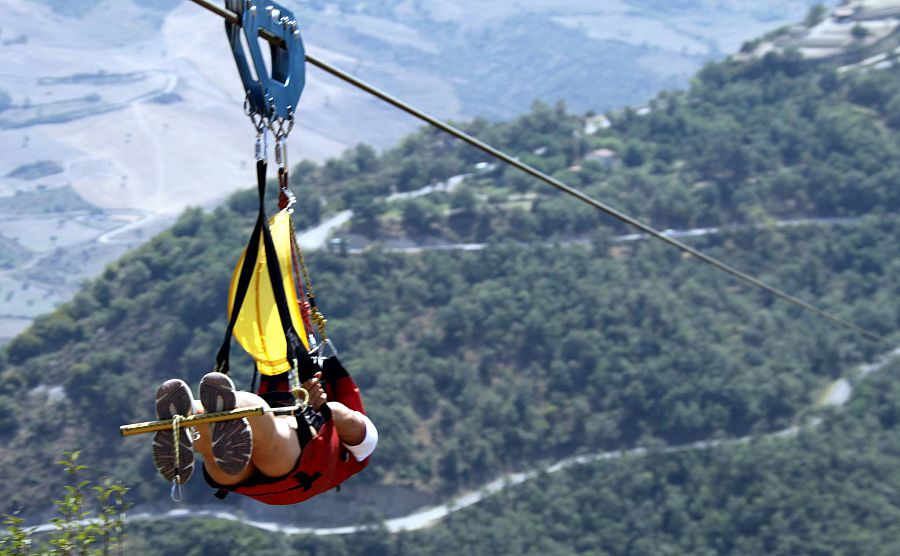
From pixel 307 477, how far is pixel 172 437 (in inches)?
27.0

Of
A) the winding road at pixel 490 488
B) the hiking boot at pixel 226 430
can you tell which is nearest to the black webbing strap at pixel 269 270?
the hiking boot at pixel 226 430

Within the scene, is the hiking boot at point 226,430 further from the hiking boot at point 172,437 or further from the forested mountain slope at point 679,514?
the forested mountain slope at point 679,514

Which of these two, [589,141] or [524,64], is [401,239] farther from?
[524,64]

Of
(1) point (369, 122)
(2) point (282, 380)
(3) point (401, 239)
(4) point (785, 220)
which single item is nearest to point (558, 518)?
(3) point (401, 239)

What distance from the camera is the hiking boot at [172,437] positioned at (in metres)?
4.74

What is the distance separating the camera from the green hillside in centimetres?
4231

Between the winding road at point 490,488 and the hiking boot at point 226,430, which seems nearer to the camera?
the hiking boot at point 226,430

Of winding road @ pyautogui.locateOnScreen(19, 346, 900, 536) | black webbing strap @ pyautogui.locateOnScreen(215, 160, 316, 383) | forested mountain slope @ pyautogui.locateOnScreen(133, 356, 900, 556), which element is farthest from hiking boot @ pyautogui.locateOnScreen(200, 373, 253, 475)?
winding road @ pyautogui.locateOnScreen(19, 346, 900, 536)

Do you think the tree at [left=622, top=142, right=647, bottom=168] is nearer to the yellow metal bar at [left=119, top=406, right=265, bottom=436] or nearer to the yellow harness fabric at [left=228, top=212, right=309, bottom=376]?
the yellow harness fabric at [left=228, top=212, right=309, bottom=376]

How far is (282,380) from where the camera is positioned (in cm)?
555

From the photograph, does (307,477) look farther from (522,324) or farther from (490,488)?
(522,324)

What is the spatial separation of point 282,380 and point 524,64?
18741cm

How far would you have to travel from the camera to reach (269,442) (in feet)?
16.8

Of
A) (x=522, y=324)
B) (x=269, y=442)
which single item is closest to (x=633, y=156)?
(x=522, y=324)
